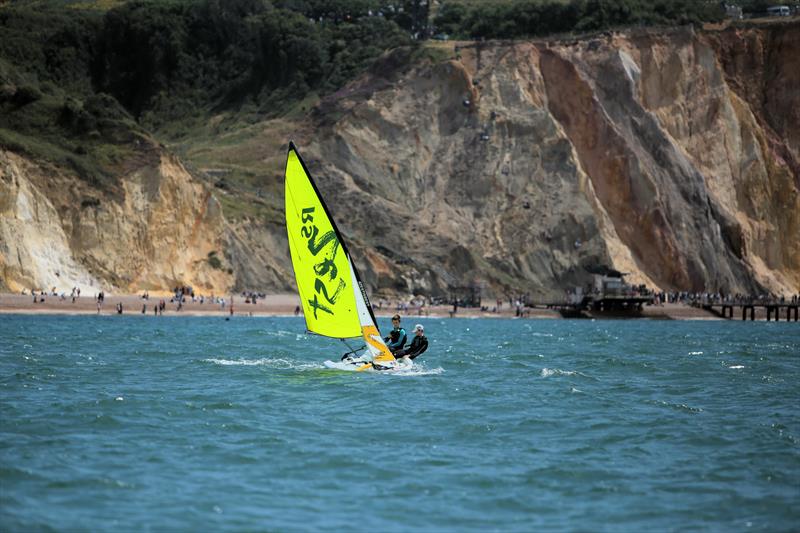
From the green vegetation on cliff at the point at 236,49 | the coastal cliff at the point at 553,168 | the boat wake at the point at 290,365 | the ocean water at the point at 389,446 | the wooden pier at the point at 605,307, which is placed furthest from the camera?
the green vegetation on cliff at the point at 236,49

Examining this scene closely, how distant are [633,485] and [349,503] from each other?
460cm

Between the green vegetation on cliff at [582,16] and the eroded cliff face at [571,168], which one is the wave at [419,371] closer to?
the eroded cliff face at [571,168]

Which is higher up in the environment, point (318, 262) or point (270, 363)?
point (318, 262)

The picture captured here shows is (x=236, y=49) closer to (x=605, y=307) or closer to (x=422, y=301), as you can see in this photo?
(x=422, y=301)

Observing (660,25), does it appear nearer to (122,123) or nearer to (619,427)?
(122,123)

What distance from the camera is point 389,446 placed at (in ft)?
71.1

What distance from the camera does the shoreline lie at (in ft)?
235

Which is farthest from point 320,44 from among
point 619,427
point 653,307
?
point 619,427

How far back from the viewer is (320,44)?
131 metres

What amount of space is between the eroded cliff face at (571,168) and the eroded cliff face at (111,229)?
1489 cm

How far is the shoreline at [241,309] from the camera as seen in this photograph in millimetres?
71500

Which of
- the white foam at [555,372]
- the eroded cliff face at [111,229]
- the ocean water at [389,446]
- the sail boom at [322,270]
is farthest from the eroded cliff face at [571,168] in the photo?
the sail boom at [322,270]

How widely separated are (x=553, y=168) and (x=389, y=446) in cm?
Answer: 8750

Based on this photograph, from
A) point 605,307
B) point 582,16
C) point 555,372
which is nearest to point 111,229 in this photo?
point 605,307
